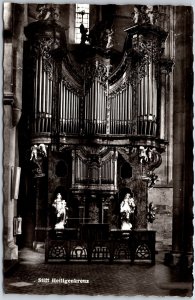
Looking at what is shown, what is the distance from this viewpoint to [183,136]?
362 inches

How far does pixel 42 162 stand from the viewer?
9.30 meters

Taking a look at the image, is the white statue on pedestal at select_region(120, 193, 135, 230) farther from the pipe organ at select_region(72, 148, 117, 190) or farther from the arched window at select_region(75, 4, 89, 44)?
the arched window at select_region(75, 4, 89, 44)

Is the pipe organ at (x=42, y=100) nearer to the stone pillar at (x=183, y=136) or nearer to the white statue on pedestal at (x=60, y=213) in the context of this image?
the white statue on pedestal at (x=60, y=213)

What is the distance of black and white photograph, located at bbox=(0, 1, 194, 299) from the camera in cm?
913

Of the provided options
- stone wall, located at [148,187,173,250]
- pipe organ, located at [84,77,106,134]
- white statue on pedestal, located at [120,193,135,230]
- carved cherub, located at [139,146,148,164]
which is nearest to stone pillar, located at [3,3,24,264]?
pipe organ, located at [84,77,106,134]

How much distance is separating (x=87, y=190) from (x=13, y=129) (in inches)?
51.4

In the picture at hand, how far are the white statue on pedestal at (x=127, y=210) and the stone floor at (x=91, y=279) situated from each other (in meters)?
0.56

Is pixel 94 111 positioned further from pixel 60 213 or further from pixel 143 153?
pixel 60 213

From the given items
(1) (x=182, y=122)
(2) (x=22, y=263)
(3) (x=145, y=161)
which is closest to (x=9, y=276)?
(2) (x=22, y=263)

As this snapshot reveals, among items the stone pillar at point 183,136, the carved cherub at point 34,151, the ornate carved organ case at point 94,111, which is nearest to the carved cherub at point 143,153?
the ornate carved organ case at point 94,111

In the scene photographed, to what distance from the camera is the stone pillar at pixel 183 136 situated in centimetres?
915

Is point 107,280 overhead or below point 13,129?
below

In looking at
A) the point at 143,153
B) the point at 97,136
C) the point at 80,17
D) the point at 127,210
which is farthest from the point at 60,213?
the point at 80,17

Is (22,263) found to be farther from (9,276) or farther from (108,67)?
(108,67)
